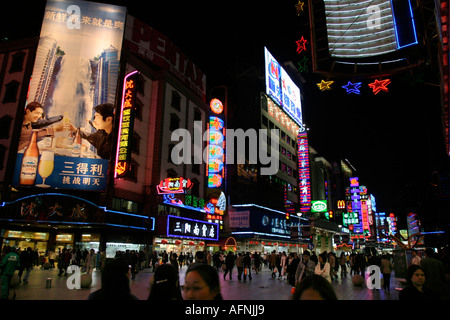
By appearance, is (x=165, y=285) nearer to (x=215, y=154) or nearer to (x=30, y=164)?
(x=30, y=164)

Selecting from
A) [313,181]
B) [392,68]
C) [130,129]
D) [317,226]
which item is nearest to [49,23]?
[130,129]

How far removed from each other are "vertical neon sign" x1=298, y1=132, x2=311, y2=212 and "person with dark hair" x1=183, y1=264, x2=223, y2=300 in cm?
5319

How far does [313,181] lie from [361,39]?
63.1 metres

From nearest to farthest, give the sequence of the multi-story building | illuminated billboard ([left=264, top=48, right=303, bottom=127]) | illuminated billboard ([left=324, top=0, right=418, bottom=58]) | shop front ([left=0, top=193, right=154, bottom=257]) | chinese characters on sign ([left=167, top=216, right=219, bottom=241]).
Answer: illuminated billboard ([left=324, top=0, right=418, bottom=58]), shop front ([left=0, top=193, right=154, bottom=257]), the multi-story building, chinese characters on sign ([left=167, top=216, right=219, bottom=241]), illuminated billboard ([left=264, top=48, right=303, bottom=127])

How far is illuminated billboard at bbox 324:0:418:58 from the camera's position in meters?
7.75

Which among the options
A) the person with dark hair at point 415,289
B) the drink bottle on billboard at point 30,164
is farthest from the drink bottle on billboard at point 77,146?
the person with dark hair at point 415,289

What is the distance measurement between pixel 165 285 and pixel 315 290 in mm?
2509

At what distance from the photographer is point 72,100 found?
1032 inches

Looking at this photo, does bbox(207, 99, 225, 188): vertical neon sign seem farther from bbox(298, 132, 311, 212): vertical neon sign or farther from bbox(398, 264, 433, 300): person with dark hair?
bbox(398, 264, 433, 300): person with dark hair

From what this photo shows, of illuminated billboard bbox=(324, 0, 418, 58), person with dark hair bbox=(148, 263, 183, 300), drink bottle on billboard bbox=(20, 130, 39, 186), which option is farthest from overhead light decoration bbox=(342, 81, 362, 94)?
drink bottle on billboard bbox=(20, 130, 39, 186)

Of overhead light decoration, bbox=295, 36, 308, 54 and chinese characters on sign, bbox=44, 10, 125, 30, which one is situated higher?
chinese characters on sign, bbox=44, 10, 125, 30

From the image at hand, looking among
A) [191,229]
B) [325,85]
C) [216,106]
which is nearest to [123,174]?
[191,229]
